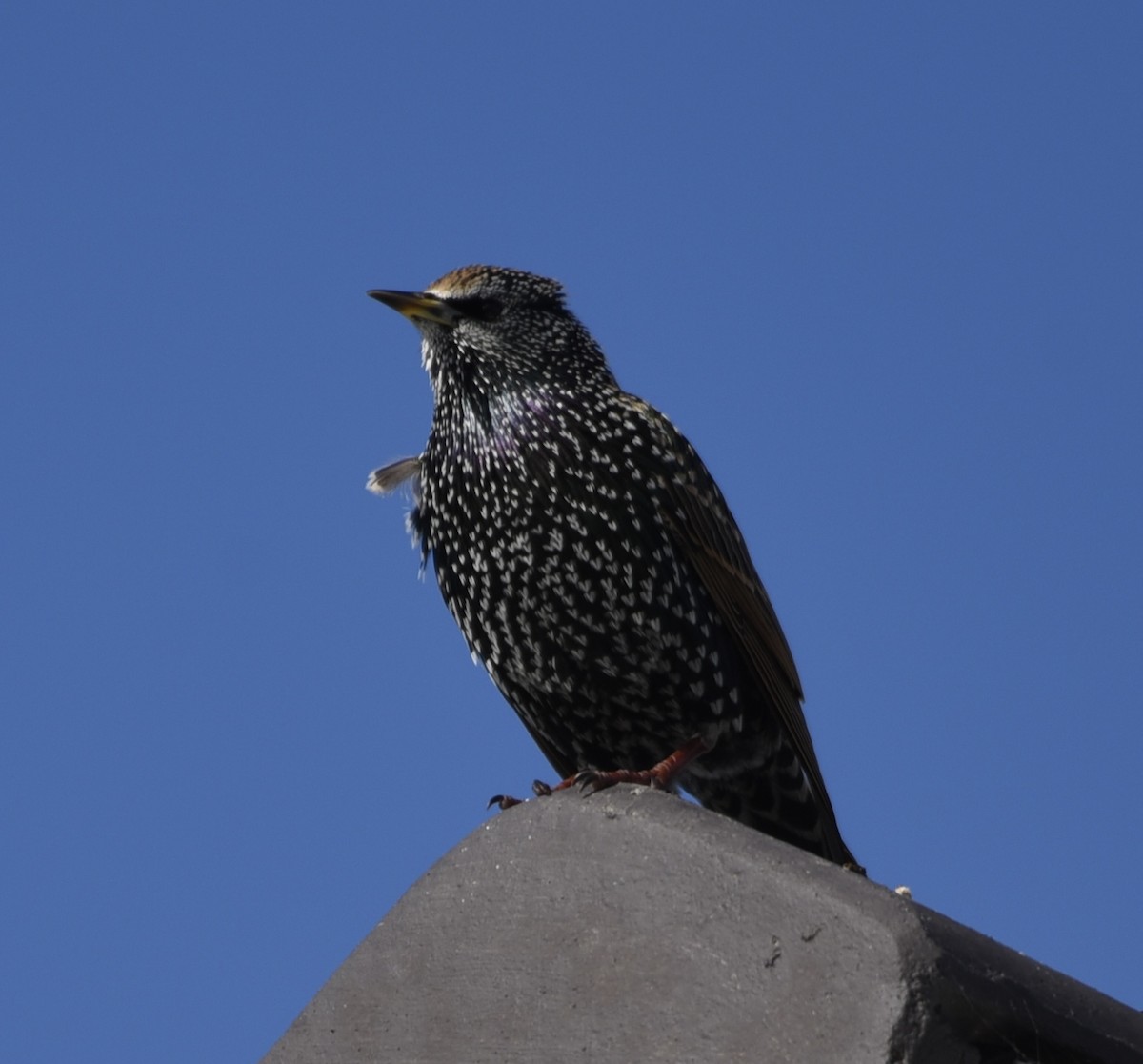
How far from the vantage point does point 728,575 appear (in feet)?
17.0

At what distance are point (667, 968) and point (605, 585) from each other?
81.2 inches

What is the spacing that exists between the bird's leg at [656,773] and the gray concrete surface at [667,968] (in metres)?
0.28

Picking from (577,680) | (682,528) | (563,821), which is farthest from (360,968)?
(682,528)

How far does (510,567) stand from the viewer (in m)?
4.94

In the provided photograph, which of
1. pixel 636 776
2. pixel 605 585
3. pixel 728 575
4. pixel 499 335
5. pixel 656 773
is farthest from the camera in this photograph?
pixel 499 335

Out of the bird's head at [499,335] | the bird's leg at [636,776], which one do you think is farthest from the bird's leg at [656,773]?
the bird's head at [499,335]

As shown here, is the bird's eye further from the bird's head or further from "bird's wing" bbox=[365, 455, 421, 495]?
"bird's wing" bbox=[365, 455, 421, 495]

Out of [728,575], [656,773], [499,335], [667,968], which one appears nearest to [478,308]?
[499,335]

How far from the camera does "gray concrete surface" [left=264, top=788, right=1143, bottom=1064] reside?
8.61 ft

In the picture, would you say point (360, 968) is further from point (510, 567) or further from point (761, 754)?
point (761, 754)

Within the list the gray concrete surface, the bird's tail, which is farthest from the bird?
the gray concrete surface

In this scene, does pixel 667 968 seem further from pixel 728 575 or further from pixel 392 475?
pixel 392 475

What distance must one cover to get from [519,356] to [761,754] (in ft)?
4.53

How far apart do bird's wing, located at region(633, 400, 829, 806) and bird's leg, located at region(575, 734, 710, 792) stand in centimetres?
29
